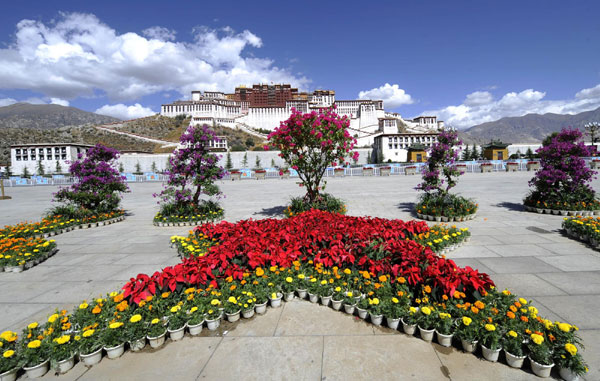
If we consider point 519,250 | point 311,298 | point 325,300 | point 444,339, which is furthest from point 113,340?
point 519,250

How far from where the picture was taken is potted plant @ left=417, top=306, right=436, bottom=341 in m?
2.98

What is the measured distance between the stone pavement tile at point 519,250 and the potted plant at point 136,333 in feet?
20.6

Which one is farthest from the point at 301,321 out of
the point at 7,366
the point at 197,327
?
the point at 7,366

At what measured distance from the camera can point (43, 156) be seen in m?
58.4

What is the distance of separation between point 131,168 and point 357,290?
213 feet

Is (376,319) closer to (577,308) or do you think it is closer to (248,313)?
(248,313)

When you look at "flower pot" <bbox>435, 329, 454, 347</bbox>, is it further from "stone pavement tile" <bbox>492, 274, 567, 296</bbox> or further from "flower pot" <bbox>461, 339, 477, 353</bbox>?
"stone pavement tile" <bbox>492, 274, 567, 296</bbox>

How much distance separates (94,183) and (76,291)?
692cm

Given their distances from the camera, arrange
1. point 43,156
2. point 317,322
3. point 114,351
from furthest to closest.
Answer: point 43,156 → point 317,322 → point 114,351

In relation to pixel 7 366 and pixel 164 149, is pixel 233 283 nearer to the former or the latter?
pixel 7 366

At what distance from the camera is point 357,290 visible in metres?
3.86

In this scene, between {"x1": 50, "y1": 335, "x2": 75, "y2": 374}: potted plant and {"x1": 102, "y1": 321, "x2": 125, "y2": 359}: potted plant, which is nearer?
{"x1": 50, "y1": 335, "x2": 75, "y2": 374}: potted plant

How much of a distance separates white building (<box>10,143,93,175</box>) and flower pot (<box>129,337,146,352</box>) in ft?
225

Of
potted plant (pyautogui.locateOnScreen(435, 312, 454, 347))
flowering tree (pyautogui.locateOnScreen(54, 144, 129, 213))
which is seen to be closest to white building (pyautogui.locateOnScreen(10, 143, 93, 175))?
flowering tree (pyautogui.locateOnScreen(54, 144, 129, 213))
